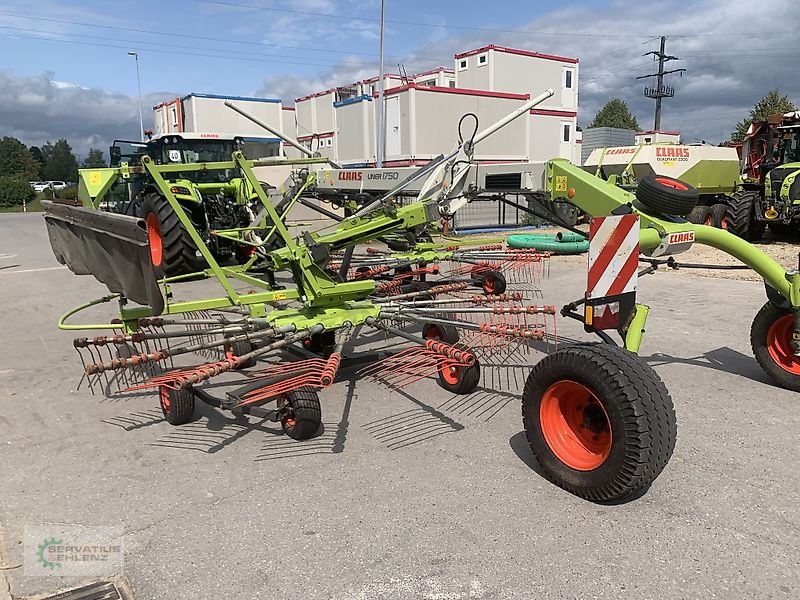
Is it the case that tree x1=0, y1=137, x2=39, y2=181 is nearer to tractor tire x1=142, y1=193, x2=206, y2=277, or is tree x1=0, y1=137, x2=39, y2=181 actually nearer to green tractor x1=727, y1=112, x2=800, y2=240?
tractor tire x1=142, y1=193, x2=206, y2=277

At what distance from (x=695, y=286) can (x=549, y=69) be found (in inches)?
934

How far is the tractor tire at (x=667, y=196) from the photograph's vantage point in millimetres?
3934

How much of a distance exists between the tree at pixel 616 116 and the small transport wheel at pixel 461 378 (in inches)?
2364

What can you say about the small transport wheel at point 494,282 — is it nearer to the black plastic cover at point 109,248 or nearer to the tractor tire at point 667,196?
the tractor tire at point 667,196

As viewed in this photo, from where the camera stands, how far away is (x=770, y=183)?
42.9 ft

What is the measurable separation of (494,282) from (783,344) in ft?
13.1

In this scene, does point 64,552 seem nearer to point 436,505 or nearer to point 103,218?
point 436,505

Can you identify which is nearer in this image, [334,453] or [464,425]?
[334,453]

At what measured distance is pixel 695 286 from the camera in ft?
29.1

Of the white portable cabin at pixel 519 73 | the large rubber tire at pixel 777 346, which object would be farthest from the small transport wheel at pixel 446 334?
the white portable cabin at pixel 519 73

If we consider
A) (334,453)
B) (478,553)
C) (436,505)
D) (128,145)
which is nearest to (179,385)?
(334,453)

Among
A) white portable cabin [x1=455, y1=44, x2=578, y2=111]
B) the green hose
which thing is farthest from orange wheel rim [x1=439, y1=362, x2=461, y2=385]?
white portable cabin [x1=455, y1=44, x2=578, y2=111]

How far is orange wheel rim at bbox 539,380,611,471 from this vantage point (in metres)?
3.15

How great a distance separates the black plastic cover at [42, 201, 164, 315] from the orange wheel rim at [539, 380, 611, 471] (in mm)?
2490
